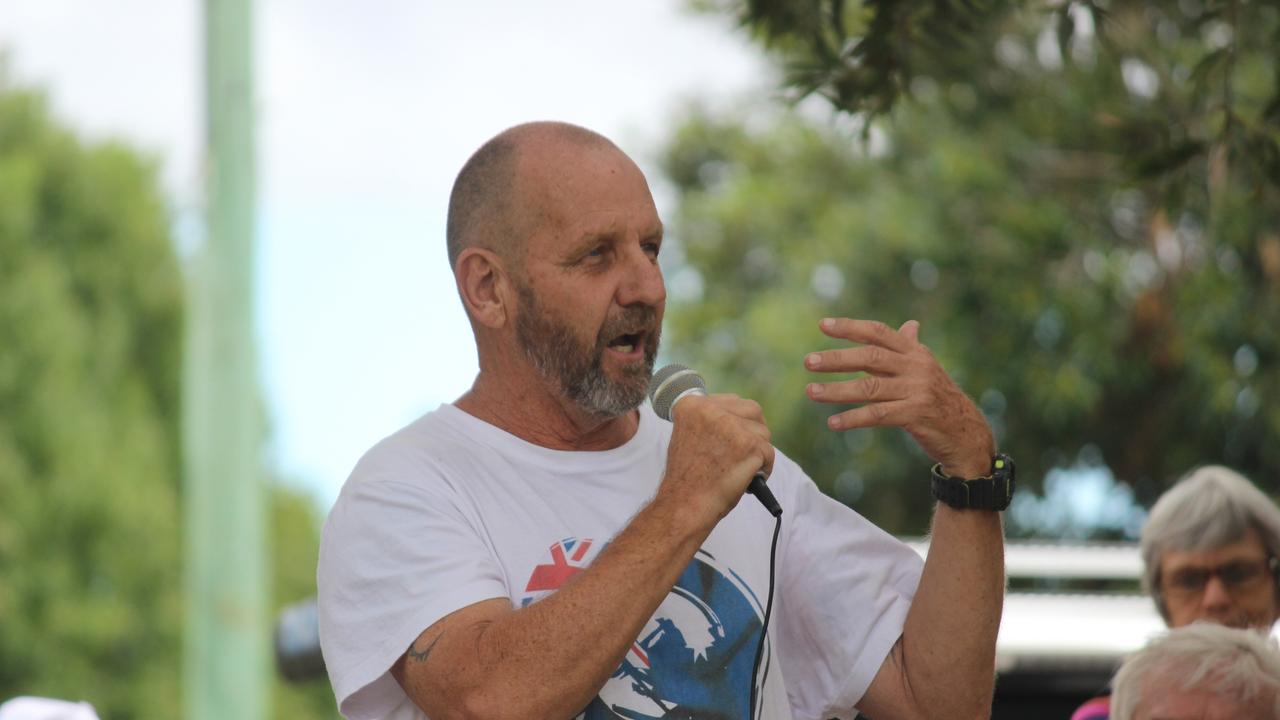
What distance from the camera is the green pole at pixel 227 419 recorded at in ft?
24.8

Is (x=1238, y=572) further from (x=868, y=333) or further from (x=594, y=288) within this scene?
(x=594, y=288)

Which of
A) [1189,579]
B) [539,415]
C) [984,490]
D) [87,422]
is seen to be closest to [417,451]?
[539,415]

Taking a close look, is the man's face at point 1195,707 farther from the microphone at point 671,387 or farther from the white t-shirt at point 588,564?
the microphone at point 671,387

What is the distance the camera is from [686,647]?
2531 millimetres

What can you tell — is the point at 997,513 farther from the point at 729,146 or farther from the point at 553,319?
the point at 729,146

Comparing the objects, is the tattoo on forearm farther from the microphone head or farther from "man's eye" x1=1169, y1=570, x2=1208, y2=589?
"man's eye" x1=1169, y1=570, x2=1208, y2=589

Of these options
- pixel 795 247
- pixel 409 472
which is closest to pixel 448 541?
pixel 409 472

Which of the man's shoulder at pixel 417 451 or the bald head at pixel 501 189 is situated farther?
the bald head at pixel 501 189

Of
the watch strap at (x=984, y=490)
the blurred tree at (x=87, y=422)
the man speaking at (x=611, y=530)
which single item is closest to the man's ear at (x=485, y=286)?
the man speaking at (x=611, y=530)

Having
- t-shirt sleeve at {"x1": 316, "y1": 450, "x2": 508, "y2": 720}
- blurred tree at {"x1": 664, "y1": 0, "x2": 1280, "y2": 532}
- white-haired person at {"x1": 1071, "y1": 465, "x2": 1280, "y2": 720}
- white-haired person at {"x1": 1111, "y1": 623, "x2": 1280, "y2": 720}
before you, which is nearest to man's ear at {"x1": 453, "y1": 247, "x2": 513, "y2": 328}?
t-shirt sleeve at {"x1": 316, "y1": 450, "x2": 508, "y2": 720}

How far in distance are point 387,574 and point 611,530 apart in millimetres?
353

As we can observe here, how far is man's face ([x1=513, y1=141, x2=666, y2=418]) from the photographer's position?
256 centimetres

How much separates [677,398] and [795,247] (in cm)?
814

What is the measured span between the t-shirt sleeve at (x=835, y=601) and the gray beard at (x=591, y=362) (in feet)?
1.27
